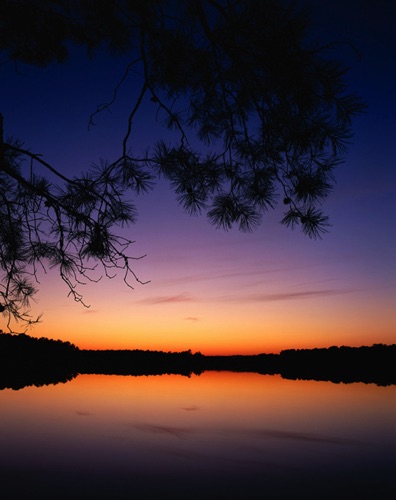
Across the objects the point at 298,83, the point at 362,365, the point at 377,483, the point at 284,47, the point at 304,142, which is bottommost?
the point at 377,483

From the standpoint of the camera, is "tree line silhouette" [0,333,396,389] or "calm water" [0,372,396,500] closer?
"calm water" [0,372,396,500]

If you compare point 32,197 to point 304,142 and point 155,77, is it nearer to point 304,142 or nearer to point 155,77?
point 155,77

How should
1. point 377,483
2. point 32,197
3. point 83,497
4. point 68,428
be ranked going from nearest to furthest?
point 83,497
point 377,483
point 32,197
point 68,428

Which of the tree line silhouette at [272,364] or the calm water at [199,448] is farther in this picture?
the tree line silhouette at [272,364]

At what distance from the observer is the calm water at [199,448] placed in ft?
7.73

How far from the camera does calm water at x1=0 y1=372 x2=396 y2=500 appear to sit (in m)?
2.36

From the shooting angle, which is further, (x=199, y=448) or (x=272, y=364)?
(x=272, y=364)

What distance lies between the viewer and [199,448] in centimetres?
316

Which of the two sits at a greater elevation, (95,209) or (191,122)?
(191,122)

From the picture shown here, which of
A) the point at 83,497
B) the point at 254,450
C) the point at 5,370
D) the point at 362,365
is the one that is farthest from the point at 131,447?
the point at 362,365

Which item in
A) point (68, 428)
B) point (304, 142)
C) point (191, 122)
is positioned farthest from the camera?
point (68, 428)

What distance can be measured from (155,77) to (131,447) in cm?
249

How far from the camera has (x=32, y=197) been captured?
9.71 feet

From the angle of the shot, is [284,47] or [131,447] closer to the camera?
[284,47]
